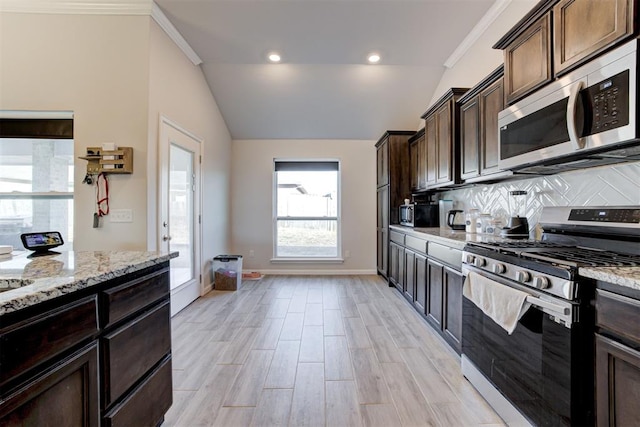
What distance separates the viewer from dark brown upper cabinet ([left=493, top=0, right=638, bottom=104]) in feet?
4.28

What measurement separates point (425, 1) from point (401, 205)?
98.1 inches

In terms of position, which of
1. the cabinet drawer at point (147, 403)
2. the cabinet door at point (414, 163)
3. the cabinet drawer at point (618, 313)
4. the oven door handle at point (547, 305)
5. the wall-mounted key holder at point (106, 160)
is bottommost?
the cabinet drawer at point (147, 403)

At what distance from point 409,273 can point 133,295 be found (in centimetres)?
287

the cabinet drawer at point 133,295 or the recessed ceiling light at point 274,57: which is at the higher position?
the recessed ceiling light at point 274,57

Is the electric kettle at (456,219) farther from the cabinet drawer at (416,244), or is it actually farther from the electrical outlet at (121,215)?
the electrical outlet at (121,215)

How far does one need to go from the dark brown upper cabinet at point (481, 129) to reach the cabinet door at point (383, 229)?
67.7 inches

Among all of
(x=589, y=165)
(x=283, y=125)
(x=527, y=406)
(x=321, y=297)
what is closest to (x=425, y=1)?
(x=589, y=165)

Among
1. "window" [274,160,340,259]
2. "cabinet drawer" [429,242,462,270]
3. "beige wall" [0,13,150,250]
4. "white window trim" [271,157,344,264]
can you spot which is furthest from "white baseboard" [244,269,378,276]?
"beige wall" [0,13,150,250]

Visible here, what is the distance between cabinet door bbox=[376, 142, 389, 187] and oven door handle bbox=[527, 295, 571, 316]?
322 cm

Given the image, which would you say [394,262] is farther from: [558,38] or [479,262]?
[558,38]

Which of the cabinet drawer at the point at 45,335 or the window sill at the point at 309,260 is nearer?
the cabinet drawer at the point at 45,335

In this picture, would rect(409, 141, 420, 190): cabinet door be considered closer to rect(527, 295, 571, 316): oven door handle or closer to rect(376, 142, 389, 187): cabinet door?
rect(376, 142, 389, 187): cabinet door

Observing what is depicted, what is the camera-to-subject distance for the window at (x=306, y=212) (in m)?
5.41

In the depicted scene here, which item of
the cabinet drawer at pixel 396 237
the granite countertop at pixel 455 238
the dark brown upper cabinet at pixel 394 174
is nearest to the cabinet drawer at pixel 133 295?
the granite countertop at pixel 455 238
